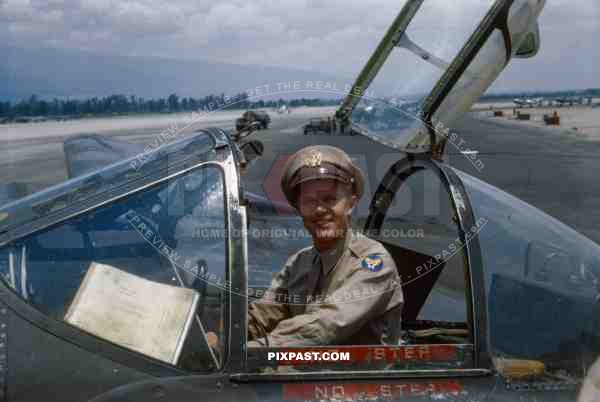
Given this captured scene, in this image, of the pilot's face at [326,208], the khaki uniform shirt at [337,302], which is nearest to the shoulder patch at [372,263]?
the khaki uniform shirt at [337,302]

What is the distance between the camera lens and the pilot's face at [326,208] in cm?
213

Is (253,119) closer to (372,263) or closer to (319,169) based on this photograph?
(319,169)

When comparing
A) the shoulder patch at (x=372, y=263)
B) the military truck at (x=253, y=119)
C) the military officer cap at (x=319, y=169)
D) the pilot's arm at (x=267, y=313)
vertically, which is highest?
the military truck at (x=253, y=119)

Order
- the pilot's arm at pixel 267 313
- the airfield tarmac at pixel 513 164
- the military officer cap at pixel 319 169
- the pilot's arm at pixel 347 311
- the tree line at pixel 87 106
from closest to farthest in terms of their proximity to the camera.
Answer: the pilot's arm at pixel 347 311
the military officer cap at pixel 319 169
the pilot's arm at pixel 267 313
the airfield tarmac at pixel 513 164
the tree line at pixel 87 106

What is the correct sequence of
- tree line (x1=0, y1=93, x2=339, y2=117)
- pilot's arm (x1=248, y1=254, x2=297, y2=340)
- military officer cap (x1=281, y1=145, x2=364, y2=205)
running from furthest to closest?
1. tree line (x1=0, y1=93, x2=339, y2=117)
2. pilot's arm (x1=248, y1=254, x2=297, y2=340)
3. military officer cap (x1=281, y1=145, x2=364, y2=205)

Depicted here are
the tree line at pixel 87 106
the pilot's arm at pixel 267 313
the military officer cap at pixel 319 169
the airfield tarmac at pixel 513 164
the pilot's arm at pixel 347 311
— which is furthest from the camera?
the tree line at pixel 87 106

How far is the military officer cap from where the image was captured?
6.97ft

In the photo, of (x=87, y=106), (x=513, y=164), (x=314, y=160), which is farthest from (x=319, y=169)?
(x=87, y=106)

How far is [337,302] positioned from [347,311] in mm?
47

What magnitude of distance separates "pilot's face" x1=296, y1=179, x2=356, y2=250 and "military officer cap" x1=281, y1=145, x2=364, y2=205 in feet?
0.08

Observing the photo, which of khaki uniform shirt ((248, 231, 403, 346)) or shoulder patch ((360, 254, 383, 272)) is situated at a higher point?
shoulder patch ((360, 254, 383, 272))

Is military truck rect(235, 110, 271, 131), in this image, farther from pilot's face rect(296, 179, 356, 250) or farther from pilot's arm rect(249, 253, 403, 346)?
pilot's arm rect(249, 253, 403, 346)

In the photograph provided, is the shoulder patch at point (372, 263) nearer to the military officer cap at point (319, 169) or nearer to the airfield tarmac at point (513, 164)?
the military officer cap at point (319, 169)

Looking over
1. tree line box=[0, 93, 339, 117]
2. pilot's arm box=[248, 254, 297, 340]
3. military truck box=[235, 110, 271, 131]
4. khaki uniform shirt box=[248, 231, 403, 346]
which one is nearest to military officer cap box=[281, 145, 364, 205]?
khaki uniform shirt box=[248, 231, 403, 346]
